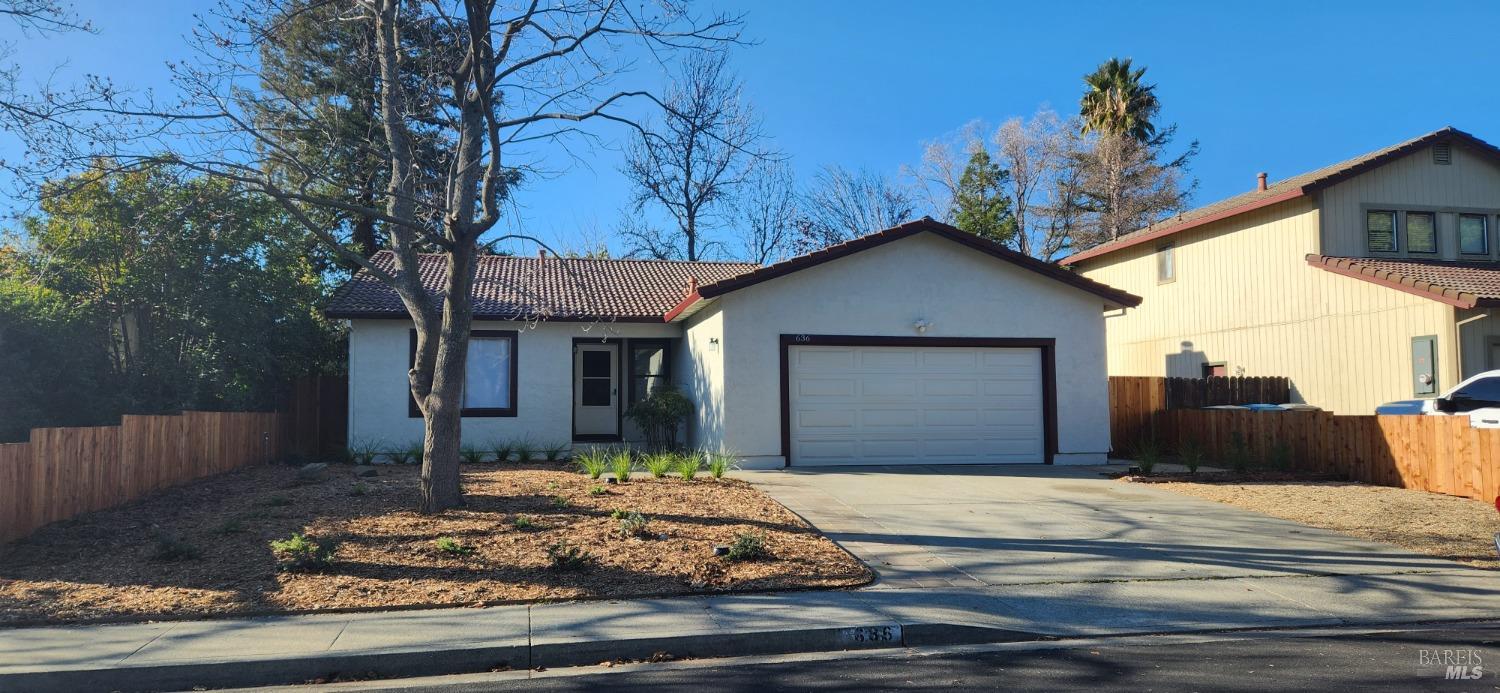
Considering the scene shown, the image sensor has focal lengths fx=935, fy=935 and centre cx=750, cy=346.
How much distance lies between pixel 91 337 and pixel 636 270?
Result: 11.3 meters

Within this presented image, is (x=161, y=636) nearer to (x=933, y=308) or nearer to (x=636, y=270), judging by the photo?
(x=933, y=308)

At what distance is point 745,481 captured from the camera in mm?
13289

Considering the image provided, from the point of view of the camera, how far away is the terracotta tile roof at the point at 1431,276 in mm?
16188

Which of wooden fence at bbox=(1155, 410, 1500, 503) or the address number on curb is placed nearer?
the address number on curb

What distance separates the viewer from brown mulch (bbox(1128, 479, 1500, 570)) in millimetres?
9828

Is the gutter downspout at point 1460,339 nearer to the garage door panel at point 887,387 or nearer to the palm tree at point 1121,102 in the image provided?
the garage door panel at point 887,387

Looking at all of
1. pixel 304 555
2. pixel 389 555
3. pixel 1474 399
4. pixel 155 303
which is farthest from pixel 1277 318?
pixel 155 303

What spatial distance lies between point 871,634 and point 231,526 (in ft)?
21.9

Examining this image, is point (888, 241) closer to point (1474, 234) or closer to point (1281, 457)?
point (1281, 457)

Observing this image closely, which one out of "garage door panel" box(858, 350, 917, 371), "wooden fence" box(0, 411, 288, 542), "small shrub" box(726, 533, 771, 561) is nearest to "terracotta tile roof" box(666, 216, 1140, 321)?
"garage door panel" box(858, 350, 917, 371)

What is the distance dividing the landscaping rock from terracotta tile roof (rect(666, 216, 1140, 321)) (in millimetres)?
6321

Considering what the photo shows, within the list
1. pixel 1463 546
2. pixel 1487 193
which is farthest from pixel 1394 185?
pixel 1463 546

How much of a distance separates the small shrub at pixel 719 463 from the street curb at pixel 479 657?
6584mm

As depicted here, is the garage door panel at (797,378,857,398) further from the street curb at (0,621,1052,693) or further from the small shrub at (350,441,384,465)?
the street curb at (0,621,1052,693)
